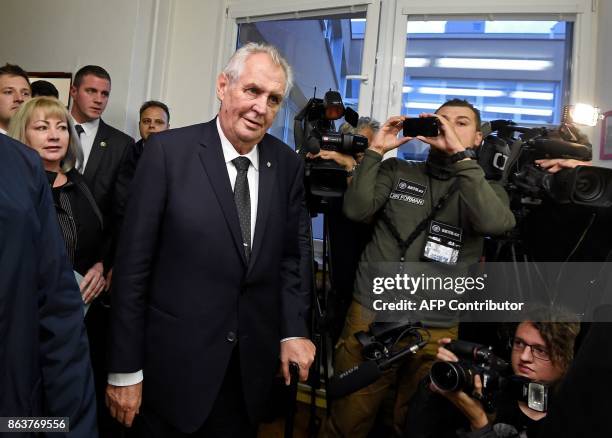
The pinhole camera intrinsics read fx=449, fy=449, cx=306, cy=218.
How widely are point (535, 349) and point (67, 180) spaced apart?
1.68 meters

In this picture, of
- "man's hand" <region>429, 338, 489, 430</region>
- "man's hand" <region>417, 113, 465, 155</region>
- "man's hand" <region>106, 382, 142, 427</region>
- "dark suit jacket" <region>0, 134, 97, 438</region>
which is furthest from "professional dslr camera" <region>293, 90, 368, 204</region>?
"dark suit jacket" <region>0, 134, 97, 438</region>

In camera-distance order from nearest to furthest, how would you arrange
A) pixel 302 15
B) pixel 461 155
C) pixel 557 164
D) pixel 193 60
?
pixel 557 164, pixel 461 155, pixel 302 15, pixel 193 60

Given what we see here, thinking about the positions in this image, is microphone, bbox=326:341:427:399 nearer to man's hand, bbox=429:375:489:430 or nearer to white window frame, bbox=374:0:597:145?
man's hand, bbox=429:375:489:430

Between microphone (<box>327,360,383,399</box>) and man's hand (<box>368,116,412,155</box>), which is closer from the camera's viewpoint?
microphone (<box>327,360,383,399</box>)

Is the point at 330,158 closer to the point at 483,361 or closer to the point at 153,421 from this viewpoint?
the point at 483,361

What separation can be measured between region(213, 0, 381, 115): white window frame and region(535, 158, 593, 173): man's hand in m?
1.47

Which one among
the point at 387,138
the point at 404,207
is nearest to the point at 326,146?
the point at 387,138

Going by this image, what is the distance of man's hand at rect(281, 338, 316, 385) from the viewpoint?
1237 mm

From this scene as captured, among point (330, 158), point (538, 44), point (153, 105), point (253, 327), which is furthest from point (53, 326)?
point (538, 44)

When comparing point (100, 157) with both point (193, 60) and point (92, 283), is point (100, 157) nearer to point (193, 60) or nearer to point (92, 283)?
point (92, 283)

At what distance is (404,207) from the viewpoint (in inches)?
63.4

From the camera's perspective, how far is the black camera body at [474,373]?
1.18 meters

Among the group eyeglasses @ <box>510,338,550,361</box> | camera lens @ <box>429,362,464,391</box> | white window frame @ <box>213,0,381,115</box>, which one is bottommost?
camera lens @ <box>429,362,464,391</box>

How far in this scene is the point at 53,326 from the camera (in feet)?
2.31
